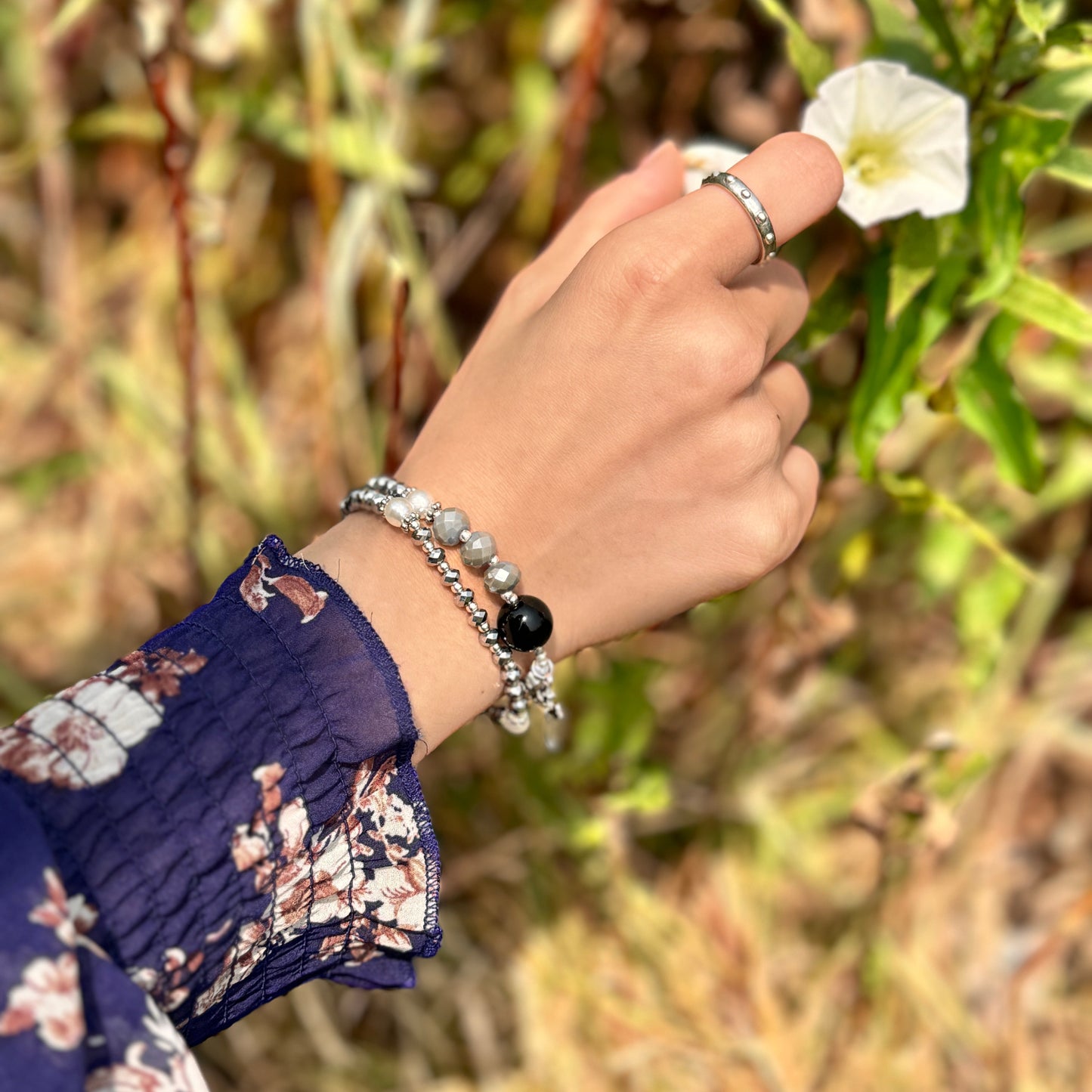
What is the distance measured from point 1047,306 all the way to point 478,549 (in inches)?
20.9

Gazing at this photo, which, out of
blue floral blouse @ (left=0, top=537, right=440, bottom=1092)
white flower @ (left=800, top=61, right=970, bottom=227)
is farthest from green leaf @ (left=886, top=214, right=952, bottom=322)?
blue floral blouse @ (left=0, top=537, right=440, bottom=1092)

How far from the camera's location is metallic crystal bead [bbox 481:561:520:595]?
77 centimetres

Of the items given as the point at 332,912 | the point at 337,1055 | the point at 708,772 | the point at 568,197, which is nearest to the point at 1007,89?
the point at 568,197

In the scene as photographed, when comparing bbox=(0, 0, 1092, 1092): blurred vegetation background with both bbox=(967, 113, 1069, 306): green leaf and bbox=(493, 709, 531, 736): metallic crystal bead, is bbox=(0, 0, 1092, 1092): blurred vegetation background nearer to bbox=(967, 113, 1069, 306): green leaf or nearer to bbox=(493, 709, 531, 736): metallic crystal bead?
bbox=(967, 113, 1069, 306): green leaf

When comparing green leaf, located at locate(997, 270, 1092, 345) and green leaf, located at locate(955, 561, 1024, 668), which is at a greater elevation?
green leaf, located at locate(997, 270, 1092, 345)

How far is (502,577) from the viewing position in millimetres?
768

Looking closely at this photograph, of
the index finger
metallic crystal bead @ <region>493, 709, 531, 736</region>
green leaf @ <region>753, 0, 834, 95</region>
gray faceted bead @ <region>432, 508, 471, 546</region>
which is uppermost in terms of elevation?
green leaf @ <region>753, 0, 834, 95</region>

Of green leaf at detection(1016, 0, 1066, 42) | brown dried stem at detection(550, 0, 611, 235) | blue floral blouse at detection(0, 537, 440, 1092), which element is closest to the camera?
blue floral blouse at detection(0, 537, 440, 1092)

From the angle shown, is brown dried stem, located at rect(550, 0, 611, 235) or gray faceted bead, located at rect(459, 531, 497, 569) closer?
gray faceted bead, located at rect(459, 531, 497, 569)

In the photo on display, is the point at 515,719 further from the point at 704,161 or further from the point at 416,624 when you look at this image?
the point at 704,161

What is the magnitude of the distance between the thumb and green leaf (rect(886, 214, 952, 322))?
0.20 m

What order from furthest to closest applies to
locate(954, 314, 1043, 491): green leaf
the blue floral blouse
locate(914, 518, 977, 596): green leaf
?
locate(914, 518, 977, 596): green leaf, locate(954, 314, 1043, 491): green leaf, the blue floral blouse

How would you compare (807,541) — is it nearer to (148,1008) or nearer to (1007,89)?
(1007,89)

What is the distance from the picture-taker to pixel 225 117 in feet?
5.35
